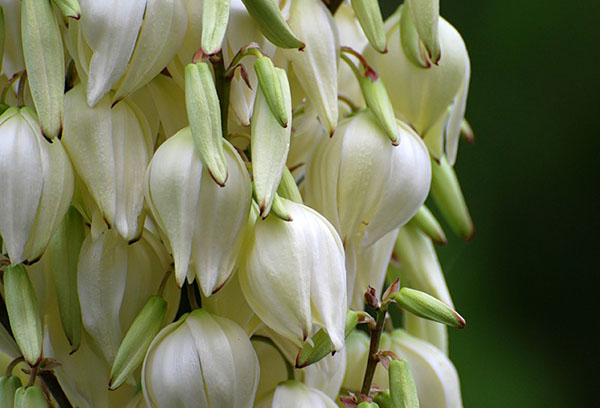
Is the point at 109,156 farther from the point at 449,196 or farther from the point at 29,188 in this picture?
the point at 449,196

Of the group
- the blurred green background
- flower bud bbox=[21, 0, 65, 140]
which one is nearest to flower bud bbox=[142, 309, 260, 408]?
flower bud bbox=[21, 0, 65, 140]

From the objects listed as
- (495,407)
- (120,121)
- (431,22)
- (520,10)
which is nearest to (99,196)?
(120,121)

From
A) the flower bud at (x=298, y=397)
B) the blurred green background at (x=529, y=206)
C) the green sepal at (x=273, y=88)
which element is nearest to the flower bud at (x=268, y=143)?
the green sepal at (x=273, y=88)

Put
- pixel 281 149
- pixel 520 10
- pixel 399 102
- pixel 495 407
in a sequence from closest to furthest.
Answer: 1. pixel 281 149
2. pixel 399 102
3. pixel 495 407
4. pixel 520 10

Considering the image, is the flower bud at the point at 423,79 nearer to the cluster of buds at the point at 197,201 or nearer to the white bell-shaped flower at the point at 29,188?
the cluster of buds at the point at 197,201

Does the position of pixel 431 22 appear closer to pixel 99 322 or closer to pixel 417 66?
pixel 417 66
